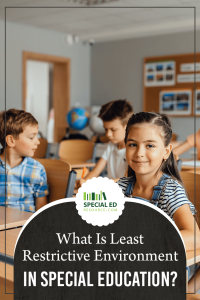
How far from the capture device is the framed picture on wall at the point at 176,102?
19.4ft

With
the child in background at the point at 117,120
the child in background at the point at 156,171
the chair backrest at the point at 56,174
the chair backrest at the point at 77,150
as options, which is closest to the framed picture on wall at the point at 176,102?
the chair backrest at the point at 77,150

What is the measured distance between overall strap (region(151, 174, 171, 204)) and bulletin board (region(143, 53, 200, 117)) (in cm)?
494

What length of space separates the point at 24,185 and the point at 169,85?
4.97 metres

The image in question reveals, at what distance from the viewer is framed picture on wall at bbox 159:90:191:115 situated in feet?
19.4

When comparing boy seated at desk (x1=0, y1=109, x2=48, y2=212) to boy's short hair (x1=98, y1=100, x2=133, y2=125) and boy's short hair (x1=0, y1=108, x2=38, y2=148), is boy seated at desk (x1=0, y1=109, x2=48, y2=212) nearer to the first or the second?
boy's short hair (x1=0, y1=108, x2=38, y2=148)

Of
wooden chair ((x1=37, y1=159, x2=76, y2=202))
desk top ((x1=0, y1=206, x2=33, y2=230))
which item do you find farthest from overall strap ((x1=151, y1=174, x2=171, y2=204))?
wooden chair ((x1=37, y1=159, x2=76, y2=202))

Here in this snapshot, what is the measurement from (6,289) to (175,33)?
18.8 ft

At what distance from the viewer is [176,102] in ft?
19.7

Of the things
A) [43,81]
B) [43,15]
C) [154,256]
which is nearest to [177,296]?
[154,256]

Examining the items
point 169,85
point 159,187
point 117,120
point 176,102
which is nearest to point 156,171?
point 159,187

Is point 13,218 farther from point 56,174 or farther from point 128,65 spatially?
point 128,65

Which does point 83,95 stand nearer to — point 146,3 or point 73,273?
point 146,3

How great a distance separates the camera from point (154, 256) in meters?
0.65

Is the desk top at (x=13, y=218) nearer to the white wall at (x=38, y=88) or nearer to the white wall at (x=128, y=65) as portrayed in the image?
the white wall at (x=128, y=65)
